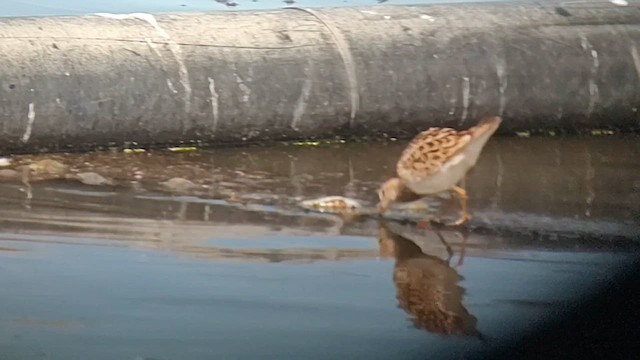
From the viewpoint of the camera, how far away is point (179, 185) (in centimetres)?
748

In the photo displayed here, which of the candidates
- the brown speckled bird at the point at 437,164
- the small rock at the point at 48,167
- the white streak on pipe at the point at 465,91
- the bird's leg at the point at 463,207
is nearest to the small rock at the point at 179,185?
the small rock at the point at 48,167

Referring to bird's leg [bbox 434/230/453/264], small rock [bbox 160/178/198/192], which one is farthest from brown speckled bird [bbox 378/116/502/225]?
small rock [bbox 160/178/198/192]

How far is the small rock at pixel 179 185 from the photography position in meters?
7.40

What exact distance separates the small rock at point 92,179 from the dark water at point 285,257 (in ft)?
0.24

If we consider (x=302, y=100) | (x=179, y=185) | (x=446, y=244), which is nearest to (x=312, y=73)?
(x=302, y=100)

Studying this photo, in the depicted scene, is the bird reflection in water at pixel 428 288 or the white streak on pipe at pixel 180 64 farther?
the white streak on pipe at pixel 180 64

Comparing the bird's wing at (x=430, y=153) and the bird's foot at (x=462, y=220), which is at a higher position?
the bird's wing at (x=430, y=153)

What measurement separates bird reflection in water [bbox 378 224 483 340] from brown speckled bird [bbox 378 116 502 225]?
0.31 metres

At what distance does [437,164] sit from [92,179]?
6.45ft

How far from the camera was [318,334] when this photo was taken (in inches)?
196

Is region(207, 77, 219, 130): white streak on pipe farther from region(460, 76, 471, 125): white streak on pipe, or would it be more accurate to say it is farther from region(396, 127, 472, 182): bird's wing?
region(396, 127, 472, 182): bird's wing

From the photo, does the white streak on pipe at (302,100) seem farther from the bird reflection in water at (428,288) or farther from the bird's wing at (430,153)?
the bird reflection in water at (428,288)

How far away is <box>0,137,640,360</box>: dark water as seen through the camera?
16.1ft

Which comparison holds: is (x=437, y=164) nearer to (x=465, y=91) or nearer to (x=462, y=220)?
(x=462, y=220)
